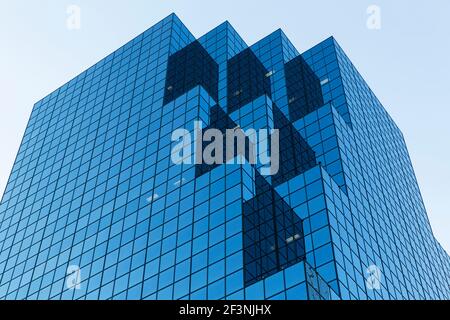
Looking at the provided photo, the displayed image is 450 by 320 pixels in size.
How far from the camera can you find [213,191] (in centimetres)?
6462

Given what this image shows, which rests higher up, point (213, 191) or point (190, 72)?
point (190, 72)

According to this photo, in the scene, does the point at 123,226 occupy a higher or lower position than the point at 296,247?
higher

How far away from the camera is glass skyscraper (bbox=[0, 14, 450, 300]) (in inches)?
2328

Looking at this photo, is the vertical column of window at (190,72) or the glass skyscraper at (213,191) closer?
the glass skyscraper at (213,191)

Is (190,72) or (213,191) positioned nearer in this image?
→ (213,191)

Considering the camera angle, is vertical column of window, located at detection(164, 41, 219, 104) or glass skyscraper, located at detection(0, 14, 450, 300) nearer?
glass skyscraper, located at detection(0, 14, 450, 300)

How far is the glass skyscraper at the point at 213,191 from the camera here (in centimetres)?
5912
